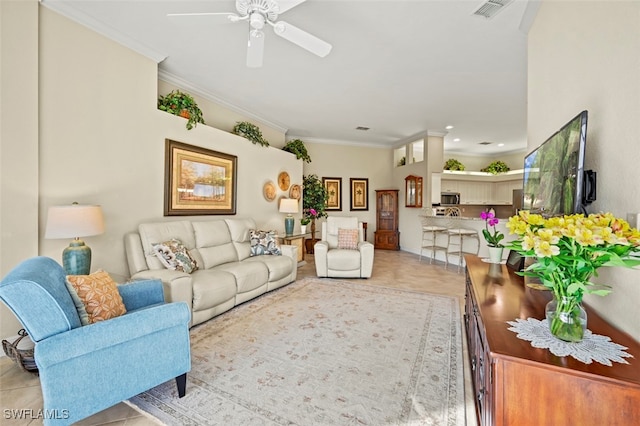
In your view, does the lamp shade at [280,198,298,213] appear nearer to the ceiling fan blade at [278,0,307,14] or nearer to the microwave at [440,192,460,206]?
the ceiling fan blade at [278,0,307,14]

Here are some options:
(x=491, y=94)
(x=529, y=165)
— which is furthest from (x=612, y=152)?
(x=491, y=94)

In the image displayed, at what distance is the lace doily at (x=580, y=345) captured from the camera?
91 centimetres

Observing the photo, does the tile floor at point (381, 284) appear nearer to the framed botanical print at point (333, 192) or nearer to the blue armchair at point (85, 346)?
the blue armchair at point (85, 346)

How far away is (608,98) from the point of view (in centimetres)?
127

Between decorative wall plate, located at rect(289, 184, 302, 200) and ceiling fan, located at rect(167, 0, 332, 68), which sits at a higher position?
ceiling fan, located at rect(167, 0, 332, 68)

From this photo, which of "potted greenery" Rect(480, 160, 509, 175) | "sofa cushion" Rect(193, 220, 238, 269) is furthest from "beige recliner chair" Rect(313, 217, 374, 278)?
"potted greenery" Rect(480, 160, 509, 175)

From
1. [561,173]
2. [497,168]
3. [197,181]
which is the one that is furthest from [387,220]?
[561,173]

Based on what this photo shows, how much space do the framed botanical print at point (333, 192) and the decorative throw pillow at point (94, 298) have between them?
5.87m

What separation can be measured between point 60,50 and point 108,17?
54 centimetres

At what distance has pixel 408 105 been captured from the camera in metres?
4.80

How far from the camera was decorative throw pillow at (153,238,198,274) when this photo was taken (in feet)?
9.55

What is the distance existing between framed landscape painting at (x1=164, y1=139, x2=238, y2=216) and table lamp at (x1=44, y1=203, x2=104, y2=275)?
119 cm

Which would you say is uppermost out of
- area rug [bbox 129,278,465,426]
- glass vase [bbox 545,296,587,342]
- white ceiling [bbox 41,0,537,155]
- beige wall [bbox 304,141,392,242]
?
white ceiling [bbox 41,0,537,155]

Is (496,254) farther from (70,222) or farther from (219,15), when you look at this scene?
(70,222)
